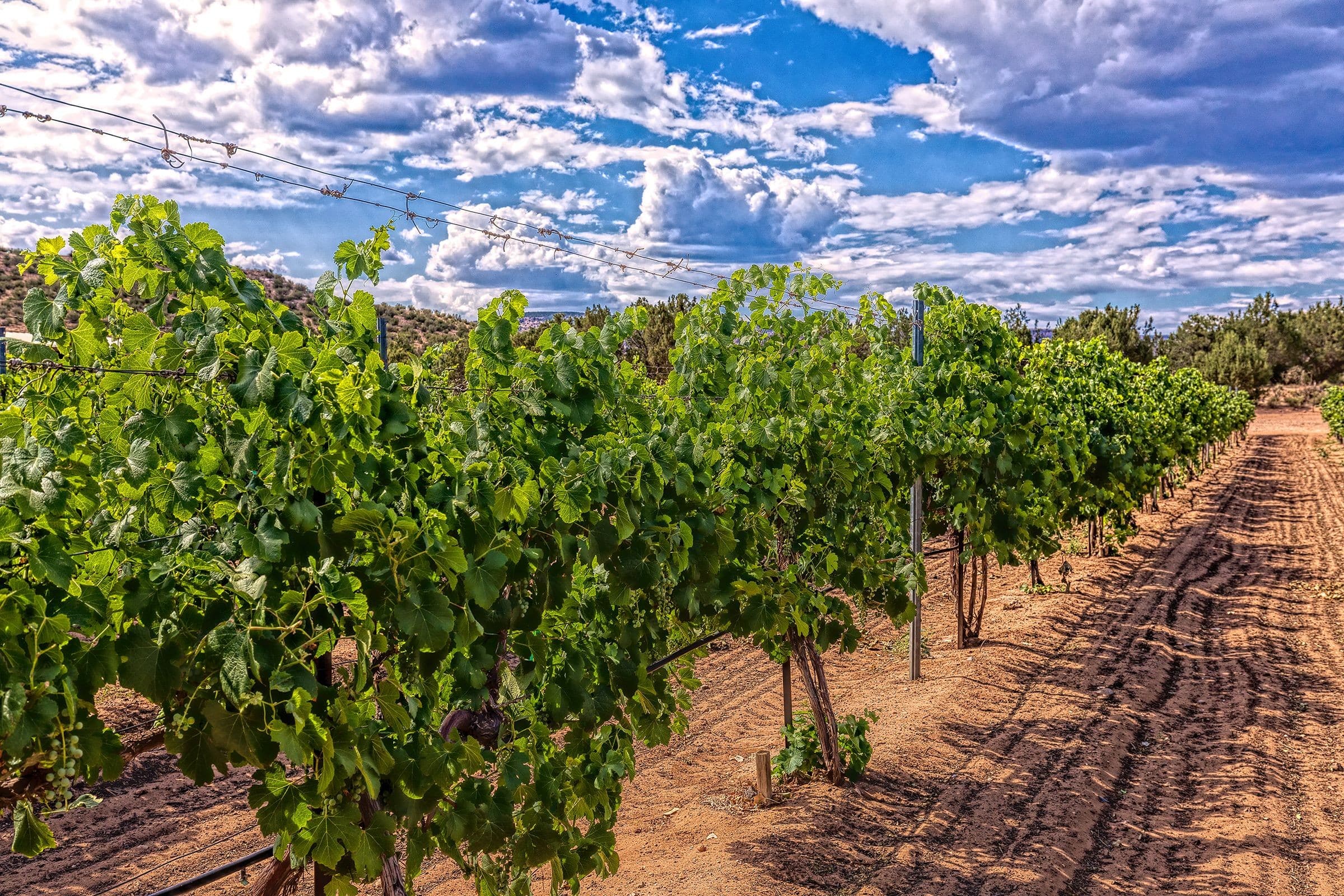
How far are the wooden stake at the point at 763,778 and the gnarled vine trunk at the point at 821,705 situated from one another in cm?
47

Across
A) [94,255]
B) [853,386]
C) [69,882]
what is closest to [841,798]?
[853,386]

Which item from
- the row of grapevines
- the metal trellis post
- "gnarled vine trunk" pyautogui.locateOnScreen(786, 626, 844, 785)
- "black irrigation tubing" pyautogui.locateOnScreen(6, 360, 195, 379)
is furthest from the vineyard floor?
"black irrigation tubing" pyautogui.locateOnScreen(6, 360, 195, 379)

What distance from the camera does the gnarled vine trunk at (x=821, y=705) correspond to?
6.53 m

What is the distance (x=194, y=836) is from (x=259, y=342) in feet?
17.6

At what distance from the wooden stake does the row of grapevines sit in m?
1.88

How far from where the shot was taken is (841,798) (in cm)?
652

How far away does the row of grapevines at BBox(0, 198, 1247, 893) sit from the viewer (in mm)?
2293

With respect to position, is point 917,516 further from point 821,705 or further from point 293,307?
point 293,307

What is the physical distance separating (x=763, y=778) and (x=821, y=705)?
66cm

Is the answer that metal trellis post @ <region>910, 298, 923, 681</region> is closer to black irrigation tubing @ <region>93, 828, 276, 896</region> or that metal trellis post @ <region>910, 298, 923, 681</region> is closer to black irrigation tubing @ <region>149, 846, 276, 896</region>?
black irrigation tubing @ <region>93, 828, 276, 896</region>

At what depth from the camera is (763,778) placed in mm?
6422

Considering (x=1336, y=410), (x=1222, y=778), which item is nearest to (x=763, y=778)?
(x=1222, y=778)

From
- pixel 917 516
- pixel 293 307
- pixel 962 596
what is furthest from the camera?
pixel 293 307

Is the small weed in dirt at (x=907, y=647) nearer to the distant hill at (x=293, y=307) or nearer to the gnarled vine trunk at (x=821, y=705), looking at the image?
the gnarled vine trunk at (x=821, y=705)
